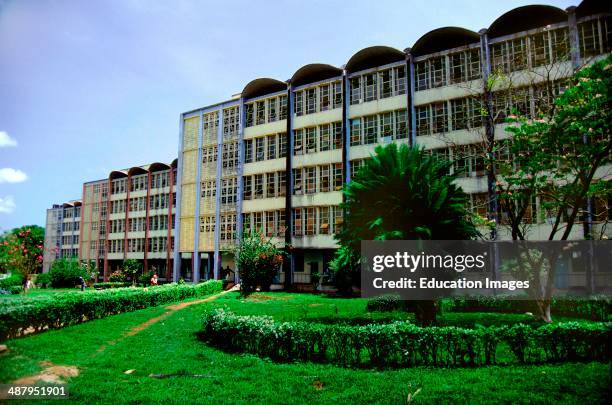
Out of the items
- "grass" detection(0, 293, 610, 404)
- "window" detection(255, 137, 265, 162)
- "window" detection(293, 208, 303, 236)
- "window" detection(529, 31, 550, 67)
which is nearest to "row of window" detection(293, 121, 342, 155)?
"window" detection(255, 137, 265, 162)

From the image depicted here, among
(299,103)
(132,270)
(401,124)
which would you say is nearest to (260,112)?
(299,103)

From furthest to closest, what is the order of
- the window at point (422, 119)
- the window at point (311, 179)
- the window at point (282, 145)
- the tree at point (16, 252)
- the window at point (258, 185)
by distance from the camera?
the window at point (258, 185) < the window at point (282, 145) < the window at point (311, 179) < the window at point (422, 119) < the tree at point (16, 252)

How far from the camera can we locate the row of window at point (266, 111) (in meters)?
33.0

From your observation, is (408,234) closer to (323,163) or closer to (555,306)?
(555,306)

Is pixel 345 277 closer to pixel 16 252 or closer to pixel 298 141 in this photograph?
pixel 298 141

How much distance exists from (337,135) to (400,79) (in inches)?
222

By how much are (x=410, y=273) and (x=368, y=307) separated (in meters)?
5.34

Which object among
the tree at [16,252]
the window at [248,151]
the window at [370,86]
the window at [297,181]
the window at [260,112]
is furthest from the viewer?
the window at [248,151]

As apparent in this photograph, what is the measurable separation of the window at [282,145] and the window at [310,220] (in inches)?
190

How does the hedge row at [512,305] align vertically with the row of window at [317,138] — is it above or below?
below

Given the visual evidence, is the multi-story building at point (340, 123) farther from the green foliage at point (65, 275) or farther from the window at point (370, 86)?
the green foliage at point (65, 275)

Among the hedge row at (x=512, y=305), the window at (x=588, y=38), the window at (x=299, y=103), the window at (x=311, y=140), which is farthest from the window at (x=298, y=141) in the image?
the window at (x=588, y=38)

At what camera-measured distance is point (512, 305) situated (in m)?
17.4

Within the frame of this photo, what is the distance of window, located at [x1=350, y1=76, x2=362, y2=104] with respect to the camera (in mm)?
29716
